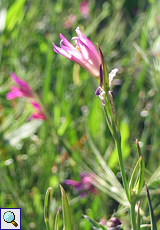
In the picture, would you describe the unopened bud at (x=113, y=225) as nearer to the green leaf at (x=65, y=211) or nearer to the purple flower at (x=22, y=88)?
the green leaf at (x=65, y=211)

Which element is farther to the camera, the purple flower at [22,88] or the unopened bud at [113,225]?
the purple flower at [22,88]

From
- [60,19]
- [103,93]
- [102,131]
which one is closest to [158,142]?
[102,131]

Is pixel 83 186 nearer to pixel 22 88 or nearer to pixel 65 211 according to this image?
pixel 22 88

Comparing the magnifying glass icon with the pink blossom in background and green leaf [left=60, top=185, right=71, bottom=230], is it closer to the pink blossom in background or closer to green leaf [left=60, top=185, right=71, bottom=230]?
green leaf [left=60, top=185, right=71, bottom=230]

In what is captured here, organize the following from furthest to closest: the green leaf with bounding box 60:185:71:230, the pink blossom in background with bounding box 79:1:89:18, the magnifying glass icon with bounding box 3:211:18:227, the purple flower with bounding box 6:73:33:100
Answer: the pink blossom in background with bounding box 79:1:89:18, the purple flower with bounding box 6:73:33:100, the magnifying glass icon with bounding box 3:211:18:227, the green leaf with bounding box 60:185:71:230

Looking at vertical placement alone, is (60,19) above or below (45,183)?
above

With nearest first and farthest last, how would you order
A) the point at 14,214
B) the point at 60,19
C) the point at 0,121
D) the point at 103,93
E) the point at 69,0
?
the point at 103,93
the point at 14,214
the point at 0,121
the point at 60,19
the point at 69,0

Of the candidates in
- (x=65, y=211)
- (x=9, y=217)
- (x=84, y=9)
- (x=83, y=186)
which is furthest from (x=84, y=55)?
(x=84, y=9)

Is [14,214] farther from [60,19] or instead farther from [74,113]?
[60,19]

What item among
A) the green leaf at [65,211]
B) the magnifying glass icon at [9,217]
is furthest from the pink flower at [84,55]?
the magnifying glass icon at [9,217]

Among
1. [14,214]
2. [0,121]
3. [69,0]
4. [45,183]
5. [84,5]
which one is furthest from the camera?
[84,5]

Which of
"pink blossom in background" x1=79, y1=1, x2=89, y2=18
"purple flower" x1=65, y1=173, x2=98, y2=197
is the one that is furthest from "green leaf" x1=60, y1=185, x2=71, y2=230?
"pink blossom in background" x1=79, y1=1, x2=89, y2=18
